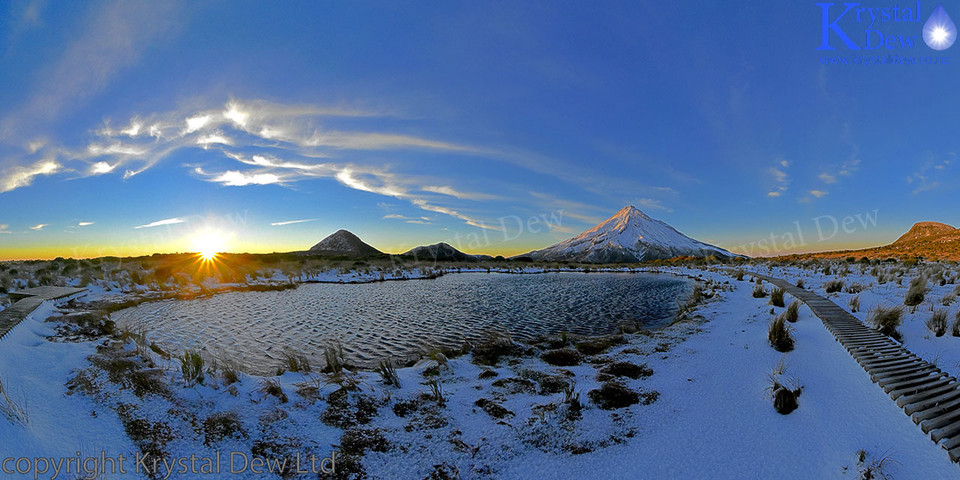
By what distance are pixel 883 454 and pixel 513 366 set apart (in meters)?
5.86

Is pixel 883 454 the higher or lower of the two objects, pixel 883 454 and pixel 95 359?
the lower

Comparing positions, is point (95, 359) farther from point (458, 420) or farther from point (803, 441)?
point (803, 441)

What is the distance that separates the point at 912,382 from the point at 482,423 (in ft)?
21.9

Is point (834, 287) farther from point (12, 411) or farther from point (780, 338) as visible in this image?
point (12, 411)

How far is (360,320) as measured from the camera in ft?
48.2

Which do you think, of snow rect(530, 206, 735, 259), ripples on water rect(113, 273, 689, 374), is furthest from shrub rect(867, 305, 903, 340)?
snow rect(530, 206, 735, 259)

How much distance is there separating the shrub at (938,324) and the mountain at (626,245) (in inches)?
4906

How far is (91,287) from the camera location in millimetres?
19906

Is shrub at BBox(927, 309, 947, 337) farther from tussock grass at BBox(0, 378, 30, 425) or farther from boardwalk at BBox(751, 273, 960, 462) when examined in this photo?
tussock grass at BBox(0, 378, 30, 425)

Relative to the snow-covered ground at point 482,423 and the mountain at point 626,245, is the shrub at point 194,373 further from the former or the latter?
the mountain at point 626,245

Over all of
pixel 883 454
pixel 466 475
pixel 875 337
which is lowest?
pixel 466 475

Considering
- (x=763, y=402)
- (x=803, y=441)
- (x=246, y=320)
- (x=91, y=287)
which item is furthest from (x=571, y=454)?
(x=91, y=287)

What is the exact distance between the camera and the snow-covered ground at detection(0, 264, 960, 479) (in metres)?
4.03

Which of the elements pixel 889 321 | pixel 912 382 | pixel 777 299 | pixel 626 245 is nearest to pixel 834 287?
pixel 777 299
